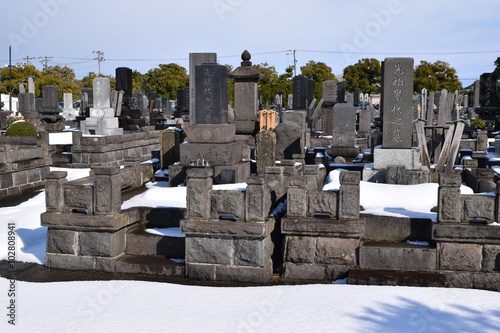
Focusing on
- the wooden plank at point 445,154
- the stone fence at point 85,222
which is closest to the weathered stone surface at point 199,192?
the stone fence at point 85,222

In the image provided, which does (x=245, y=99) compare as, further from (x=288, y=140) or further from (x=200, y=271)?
(x=200, y=271)

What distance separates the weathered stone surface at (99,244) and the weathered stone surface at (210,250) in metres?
1.11

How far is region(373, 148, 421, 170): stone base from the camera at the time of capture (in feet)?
32.9

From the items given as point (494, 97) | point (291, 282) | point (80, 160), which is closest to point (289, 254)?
point (291, 282)

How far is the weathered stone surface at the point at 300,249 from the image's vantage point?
→ 6.82 m

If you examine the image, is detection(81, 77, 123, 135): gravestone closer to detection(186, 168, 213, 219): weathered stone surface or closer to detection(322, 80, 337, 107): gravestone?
detection(186, 168, 213, 219): weathered stone surface

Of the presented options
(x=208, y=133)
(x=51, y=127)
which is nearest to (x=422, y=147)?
(x=208, y=133)

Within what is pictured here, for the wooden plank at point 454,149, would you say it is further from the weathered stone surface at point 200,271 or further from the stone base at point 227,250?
the weathered stone surface at point 200,271

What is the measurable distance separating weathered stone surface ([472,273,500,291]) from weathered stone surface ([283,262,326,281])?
1904 millimetres

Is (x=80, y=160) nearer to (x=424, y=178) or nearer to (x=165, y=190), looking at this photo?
(x=165, y=190)

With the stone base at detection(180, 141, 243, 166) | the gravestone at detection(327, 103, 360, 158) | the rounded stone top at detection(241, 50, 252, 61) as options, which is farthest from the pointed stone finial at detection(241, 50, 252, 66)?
the stone base at detection(180, 141, 243, 166)

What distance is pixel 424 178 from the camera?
9.78 metres

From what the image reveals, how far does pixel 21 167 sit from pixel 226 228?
8.98 meters

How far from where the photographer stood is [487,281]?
6367 mm
